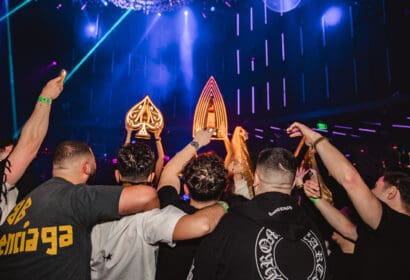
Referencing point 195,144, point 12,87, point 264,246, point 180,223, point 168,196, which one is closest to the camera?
point 264,246

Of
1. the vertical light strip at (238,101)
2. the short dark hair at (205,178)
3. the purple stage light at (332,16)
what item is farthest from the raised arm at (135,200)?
the vertical light strip at (238,101)

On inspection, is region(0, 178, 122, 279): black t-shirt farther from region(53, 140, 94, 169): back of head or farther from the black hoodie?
the black hoodie

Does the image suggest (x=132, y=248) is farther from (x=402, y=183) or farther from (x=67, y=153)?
(x=402, y=183)

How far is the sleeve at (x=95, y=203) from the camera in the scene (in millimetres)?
1495

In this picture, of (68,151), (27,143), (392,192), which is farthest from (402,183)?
(27,143)

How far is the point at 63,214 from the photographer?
151cm

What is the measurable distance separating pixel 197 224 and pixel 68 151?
3.22 feet

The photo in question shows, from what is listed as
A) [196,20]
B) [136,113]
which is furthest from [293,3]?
[136,113]

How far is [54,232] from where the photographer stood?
1.48 m

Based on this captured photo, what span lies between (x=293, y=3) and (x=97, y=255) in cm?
1134

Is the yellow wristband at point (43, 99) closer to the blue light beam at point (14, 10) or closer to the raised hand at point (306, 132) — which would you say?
the raised hand at point (306, 132)

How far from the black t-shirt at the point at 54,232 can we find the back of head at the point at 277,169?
86 centimetres

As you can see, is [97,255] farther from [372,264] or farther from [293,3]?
[293,3]

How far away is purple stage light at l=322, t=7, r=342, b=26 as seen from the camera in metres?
9.20
